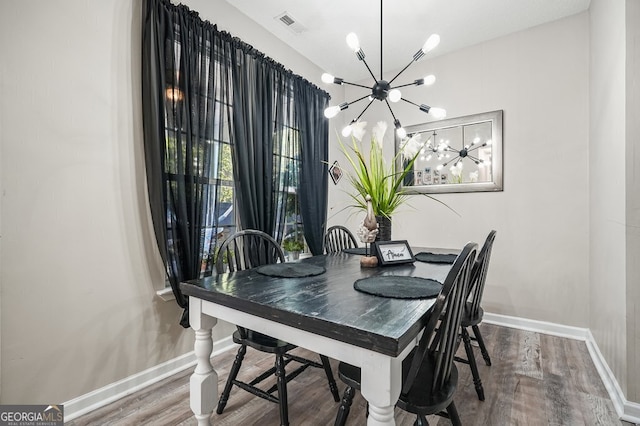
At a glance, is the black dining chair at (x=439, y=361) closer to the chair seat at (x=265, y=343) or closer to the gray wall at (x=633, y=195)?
the chair seat at (x=265, y=343)

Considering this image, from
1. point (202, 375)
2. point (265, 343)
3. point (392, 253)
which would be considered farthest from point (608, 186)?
point (202, 375)

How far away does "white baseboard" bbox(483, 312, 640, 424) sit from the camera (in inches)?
62.5

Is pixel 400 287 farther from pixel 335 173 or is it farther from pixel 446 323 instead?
pixel 335 173

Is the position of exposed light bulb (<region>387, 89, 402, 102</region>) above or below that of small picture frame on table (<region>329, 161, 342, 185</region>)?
above

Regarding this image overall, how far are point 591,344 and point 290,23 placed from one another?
368 centimetres

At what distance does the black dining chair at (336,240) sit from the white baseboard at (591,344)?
61.2 inches

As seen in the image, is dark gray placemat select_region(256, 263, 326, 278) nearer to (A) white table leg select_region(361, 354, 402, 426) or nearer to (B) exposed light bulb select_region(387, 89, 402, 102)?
(A) white table leg select_region(361, 354, 402, 426)

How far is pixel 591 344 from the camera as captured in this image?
2.40m

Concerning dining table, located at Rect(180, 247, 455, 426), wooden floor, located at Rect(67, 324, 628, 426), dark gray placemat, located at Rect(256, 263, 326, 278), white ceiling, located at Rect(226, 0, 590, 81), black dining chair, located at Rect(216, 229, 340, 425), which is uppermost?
white ceiling, located at Rect(226, 0, 590, 81)

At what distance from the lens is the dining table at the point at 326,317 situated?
0.89 m

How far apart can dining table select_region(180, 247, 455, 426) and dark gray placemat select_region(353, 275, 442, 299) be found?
15 mm

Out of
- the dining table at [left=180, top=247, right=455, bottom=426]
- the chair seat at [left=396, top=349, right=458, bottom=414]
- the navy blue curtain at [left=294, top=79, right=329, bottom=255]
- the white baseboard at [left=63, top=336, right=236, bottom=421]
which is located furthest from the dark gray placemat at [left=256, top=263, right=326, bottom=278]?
the navy blue curtain at [left=294, top=79, right=329, bottom=255]

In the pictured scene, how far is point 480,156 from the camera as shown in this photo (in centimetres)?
307

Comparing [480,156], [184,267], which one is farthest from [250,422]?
[480,156]
